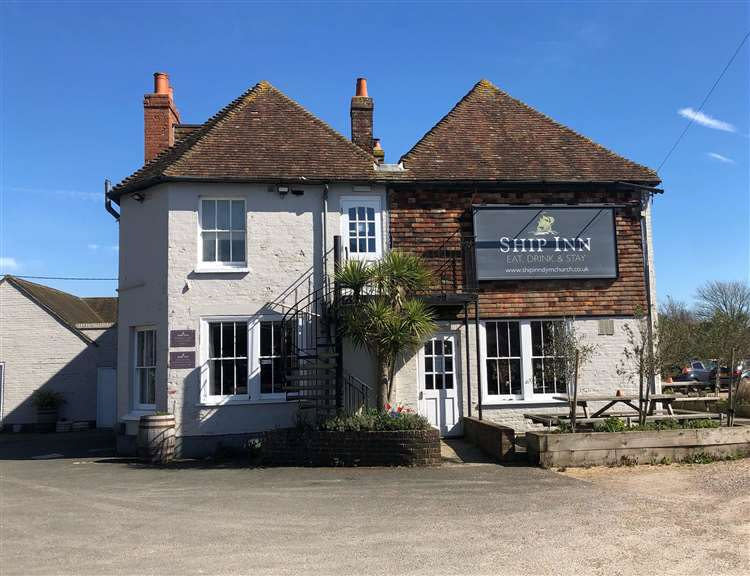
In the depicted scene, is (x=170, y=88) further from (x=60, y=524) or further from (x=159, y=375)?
(x=60, y=524)

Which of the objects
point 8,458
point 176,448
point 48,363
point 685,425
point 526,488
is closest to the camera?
point 526,488

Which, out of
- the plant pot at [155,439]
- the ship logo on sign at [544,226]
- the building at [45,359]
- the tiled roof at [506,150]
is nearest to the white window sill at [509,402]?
the ship logo on sign at [544,226]

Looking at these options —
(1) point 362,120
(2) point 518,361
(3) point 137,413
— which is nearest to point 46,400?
(3) point 137,413

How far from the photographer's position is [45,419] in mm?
22578

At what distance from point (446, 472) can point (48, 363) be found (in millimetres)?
17926

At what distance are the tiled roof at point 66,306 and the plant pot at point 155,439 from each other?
1186cm

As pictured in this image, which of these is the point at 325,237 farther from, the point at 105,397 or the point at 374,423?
the point at 105,397

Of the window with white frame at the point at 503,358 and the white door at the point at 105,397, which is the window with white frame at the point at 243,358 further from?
the white door at the point at 105,397

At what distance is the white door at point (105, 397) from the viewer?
23.3 metres

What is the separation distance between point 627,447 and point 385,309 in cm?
482

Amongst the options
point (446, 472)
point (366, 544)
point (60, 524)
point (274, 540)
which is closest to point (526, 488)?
point (446, 472)

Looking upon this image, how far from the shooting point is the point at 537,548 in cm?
670

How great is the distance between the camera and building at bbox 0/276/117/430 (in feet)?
75.8

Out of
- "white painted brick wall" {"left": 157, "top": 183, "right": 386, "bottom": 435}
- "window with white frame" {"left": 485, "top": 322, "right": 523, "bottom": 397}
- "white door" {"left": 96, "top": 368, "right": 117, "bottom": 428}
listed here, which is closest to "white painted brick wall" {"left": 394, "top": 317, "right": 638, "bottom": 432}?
"window with white frame" {"left": 485, "top": 322, "right": 523, "bottom": 397}
